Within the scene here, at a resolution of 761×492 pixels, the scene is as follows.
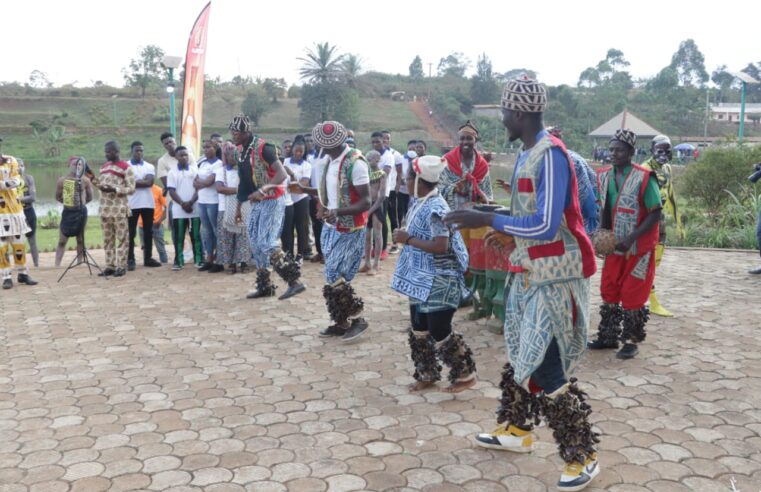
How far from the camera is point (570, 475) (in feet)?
11.0

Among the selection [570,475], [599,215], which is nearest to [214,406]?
[570,475]

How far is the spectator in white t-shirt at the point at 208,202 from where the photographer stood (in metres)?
9.35

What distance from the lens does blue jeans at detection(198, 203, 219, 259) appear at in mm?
9500

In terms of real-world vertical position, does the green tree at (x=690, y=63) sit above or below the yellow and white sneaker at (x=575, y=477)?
above

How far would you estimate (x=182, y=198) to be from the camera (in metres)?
9.66

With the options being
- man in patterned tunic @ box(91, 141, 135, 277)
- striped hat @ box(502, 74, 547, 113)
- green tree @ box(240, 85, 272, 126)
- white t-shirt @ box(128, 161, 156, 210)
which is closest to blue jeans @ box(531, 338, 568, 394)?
striped hat @ box(502, 74, 547, 113)

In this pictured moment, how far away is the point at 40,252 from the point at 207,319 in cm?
675

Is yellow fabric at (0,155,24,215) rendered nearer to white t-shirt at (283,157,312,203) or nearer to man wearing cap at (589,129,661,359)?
white t-shirt at (283,157,312,203)

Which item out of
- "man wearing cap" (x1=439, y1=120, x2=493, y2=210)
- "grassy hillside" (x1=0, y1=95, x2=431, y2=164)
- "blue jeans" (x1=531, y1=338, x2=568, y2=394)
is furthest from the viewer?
"grassy hillside" (x1=0, y1=95, x2=431, y2=164)

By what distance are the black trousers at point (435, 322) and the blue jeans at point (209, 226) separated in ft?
18.0

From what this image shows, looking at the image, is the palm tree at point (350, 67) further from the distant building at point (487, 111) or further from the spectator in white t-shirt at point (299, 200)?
the spectator in white t-shirt at point (299, 200)

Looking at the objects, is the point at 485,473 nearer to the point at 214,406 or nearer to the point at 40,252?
the point at 214,406

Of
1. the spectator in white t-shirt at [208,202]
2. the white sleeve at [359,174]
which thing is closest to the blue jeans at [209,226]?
the spectator in white t-shirt at [208,202]

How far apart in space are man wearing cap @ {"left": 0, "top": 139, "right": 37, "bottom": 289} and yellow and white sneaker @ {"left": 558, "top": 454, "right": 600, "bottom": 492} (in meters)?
7.58
